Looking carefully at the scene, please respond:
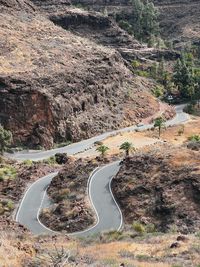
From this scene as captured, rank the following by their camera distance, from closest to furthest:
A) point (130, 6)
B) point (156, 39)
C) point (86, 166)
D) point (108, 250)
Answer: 1. point (108, 250)
2. point (86, 166)
3. point (156, 39)
4. point (130, 6)

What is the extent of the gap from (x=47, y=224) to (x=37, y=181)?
12.3m

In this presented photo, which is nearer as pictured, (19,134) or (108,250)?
(108,250)

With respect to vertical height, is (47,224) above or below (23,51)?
below

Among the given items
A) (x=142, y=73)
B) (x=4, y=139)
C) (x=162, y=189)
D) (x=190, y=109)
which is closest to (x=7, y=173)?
(x=4, y=139)

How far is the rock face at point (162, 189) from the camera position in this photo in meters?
38.3

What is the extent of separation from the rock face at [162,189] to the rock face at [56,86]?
29.0 meters

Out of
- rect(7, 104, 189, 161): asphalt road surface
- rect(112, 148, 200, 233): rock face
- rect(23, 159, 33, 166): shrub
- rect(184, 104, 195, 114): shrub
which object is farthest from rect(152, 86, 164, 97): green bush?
rect(112, 148, 200, 233): rock face

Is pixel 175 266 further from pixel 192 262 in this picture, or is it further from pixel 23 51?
pixel 23 51

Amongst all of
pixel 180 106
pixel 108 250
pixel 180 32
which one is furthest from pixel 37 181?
pixel 180 32

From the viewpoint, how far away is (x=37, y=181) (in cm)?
5353

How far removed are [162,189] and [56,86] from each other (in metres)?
41.3

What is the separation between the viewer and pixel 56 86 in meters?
79.5

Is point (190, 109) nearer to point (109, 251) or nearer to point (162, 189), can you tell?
point (162, 189)

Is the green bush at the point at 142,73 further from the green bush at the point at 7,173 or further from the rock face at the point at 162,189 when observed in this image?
the rock face at the point at 162,189
